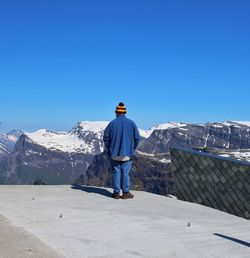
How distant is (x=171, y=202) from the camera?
1277cm

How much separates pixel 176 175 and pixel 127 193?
2.13 meters

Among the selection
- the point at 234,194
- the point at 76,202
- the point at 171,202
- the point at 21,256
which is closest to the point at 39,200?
the point at 76,202

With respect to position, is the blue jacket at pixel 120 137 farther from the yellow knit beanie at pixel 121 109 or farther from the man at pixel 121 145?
the yellow knit beanie at pixel 121 109

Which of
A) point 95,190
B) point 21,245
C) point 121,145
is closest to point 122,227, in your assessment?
point 21,245

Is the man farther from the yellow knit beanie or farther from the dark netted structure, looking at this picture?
the dark netted structure

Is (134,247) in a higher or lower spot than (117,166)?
lower

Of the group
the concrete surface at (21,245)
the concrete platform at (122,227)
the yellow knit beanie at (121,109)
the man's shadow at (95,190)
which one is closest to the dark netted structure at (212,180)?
the concrete platform at (122,227)

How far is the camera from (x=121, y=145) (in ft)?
42.9

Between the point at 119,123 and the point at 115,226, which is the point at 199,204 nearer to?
the point at 119,123

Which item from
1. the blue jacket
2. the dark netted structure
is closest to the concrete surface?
the blue jacket

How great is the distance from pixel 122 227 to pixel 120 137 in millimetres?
4843

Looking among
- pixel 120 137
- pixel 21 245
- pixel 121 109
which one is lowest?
pixel 21 245

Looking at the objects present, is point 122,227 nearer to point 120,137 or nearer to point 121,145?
point 121,145

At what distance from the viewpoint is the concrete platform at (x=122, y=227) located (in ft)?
22.7
